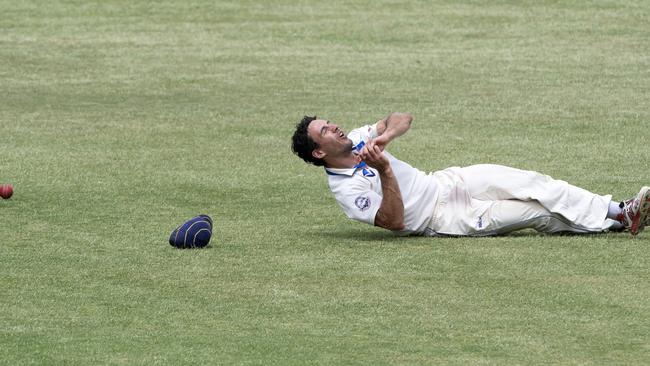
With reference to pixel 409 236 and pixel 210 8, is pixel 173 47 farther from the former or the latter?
pixel 409 236

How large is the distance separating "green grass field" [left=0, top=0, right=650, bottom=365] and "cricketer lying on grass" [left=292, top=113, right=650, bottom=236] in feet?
0.63

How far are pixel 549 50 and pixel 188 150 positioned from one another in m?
8.78

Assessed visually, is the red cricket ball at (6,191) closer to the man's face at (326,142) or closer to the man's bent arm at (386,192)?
the man's face at (326,142)

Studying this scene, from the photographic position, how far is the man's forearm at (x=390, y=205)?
37.2ft

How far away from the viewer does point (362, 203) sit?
→ 11.6 m

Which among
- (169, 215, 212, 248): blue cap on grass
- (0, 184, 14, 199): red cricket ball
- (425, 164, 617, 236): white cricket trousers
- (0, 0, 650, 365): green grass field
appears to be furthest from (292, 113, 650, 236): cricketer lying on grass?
(0, 184, 14, 199): red cricket ball

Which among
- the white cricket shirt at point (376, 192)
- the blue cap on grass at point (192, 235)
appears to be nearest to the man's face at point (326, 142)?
the white cricket shirt at point (376, 192)

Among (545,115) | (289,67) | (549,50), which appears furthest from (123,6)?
(545,115)

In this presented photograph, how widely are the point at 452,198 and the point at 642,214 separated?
4.83ft

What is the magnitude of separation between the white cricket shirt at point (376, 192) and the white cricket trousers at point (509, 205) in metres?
0.10

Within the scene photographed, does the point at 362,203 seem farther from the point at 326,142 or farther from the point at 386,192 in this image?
the point at 326,142

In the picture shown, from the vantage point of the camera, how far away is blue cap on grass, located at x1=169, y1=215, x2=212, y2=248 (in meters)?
11.5

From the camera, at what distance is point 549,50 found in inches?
938

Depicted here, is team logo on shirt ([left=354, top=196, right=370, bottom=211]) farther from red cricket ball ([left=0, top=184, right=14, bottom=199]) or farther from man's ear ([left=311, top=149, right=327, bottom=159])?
red cricket ball ([left=0, top=184, right=14, bottom=199])
